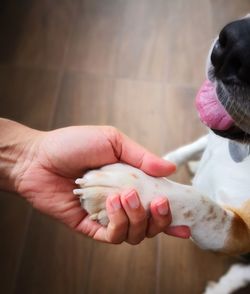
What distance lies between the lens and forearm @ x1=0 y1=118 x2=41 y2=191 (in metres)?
1.07

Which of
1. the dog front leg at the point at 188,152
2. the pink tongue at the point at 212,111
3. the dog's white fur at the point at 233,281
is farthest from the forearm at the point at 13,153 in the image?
the dog's white fur at the point at 233,281

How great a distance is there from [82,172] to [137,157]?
16 cm

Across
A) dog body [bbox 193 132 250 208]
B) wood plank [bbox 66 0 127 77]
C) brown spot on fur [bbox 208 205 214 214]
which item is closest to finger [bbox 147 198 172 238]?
brown spot on fur [bbox 208 205 214 214]

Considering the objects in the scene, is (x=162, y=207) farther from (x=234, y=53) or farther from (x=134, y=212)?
(x=234, y=53)

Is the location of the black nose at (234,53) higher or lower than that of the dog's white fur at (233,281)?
higher

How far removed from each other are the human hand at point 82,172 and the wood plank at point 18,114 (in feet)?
1.64

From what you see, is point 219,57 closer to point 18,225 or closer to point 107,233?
point 107,233

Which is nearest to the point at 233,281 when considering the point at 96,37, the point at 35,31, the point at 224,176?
the point at 224,176

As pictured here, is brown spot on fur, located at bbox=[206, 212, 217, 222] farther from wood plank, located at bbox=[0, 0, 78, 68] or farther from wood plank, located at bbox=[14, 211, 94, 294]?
wood plank, located at bbox=[0, 0, 78, 68]

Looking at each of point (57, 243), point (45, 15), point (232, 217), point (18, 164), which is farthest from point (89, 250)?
point (45, 15)

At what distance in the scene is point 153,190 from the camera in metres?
0.83

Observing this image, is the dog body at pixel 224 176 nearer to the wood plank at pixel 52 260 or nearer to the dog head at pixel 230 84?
the dog head at pixel 230 84

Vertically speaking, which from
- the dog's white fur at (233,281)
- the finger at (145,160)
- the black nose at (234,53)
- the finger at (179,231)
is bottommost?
the dog's white fur at (233,281)

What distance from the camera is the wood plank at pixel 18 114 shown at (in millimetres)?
1477
